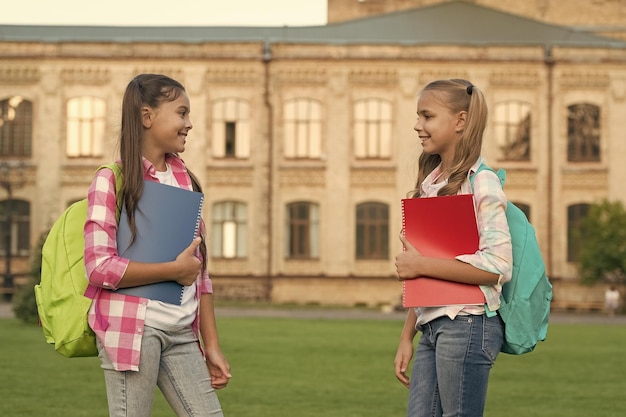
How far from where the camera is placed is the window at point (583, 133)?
162 ft

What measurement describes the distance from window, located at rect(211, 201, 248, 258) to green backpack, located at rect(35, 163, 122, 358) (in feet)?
143

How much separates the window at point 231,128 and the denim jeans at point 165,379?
144ft

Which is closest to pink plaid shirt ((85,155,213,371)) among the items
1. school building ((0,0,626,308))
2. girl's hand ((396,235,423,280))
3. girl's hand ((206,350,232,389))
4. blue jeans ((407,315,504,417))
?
girl's hand ((206,350,232,389))

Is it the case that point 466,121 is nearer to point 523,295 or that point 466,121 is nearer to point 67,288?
point 523,295

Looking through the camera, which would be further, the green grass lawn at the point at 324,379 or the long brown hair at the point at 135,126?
the green grass lawn at the point at 324,379

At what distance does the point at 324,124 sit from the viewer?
4931 centimetres

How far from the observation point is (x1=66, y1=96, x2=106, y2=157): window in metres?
49.6

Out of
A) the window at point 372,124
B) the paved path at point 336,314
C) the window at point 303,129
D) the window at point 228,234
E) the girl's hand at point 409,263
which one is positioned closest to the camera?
the girl's hand at point 409,263

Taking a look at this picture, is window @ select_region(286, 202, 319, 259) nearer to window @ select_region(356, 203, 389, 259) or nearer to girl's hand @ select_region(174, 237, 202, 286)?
window @ select_region(356, 203, 389, 259)

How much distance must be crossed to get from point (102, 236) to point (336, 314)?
118 feet

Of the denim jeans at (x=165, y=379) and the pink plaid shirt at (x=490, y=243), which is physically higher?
the pink plaid shirt at (x=490, y=243)

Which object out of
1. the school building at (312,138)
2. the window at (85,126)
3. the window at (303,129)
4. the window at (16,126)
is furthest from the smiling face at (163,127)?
the window at (16,126)

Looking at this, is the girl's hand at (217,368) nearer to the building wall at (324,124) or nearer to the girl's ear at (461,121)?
the girl's ear at (461,121)

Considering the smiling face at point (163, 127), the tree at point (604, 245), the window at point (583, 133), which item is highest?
the window at point (583, 133)
